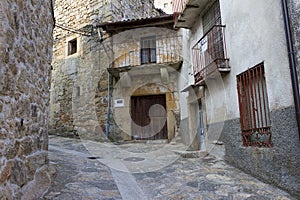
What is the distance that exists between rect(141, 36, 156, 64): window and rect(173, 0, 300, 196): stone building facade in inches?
105

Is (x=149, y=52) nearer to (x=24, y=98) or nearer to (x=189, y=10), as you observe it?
(x=189, y=10)

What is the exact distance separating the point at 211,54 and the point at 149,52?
12.4 ft

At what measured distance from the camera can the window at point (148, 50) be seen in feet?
28.1

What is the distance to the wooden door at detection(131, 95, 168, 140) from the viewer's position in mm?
8516

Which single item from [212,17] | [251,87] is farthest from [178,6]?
[251,87]

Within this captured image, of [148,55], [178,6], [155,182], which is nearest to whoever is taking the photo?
[155,182]

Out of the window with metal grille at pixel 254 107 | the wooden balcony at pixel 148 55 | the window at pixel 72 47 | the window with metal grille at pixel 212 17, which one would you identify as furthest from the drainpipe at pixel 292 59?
the window at pixel 72 47

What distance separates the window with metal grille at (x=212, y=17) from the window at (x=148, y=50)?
2.92m

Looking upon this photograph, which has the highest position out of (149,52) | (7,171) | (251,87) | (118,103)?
(149,52)

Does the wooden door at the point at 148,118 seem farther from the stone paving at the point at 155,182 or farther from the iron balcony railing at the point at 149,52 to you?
the stone paving at the point at 155,182

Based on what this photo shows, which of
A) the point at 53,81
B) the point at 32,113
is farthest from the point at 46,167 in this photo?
the point at 53,81

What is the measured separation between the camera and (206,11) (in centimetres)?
588

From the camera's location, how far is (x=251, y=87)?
148 inches

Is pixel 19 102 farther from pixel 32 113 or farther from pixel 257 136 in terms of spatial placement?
pixel 257 136
